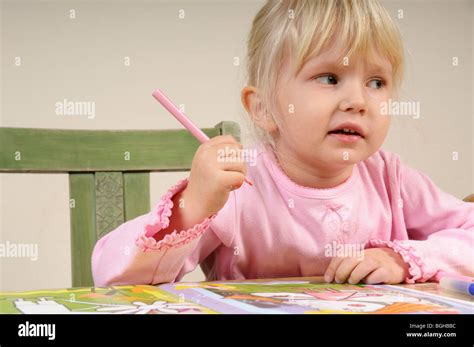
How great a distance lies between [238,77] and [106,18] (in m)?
0.38

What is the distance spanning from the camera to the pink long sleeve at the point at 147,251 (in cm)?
44

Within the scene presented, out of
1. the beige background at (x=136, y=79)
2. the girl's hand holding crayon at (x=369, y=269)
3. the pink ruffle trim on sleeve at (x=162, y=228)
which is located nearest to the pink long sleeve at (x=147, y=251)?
the pink ruffle trim on sleeve at (x=162, y=228)

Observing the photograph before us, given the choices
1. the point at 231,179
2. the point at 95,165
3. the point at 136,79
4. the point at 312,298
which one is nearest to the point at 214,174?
the point at 231,179

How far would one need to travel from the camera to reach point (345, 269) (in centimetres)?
45

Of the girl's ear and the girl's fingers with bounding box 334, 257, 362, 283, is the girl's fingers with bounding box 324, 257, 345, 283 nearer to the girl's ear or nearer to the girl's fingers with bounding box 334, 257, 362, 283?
the girl's fingers with bounding box 334, 257, 362, 283

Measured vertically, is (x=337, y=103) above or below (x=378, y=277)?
above

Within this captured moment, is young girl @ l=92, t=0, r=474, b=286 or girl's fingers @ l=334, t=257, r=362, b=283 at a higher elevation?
young girl @ l=92, t=0, r=474, b=286

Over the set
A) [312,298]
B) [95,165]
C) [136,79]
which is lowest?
[312,298]

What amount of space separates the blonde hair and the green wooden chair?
149 mm

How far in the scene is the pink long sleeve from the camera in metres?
0.44

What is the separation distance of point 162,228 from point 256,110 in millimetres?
188

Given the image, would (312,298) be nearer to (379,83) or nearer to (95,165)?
(379,83)

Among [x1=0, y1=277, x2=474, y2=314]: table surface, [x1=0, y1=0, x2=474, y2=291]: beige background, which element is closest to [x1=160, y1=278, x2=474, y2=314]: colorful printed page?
[x1=0, y1=277, x2=474, y2=314]: table surface
